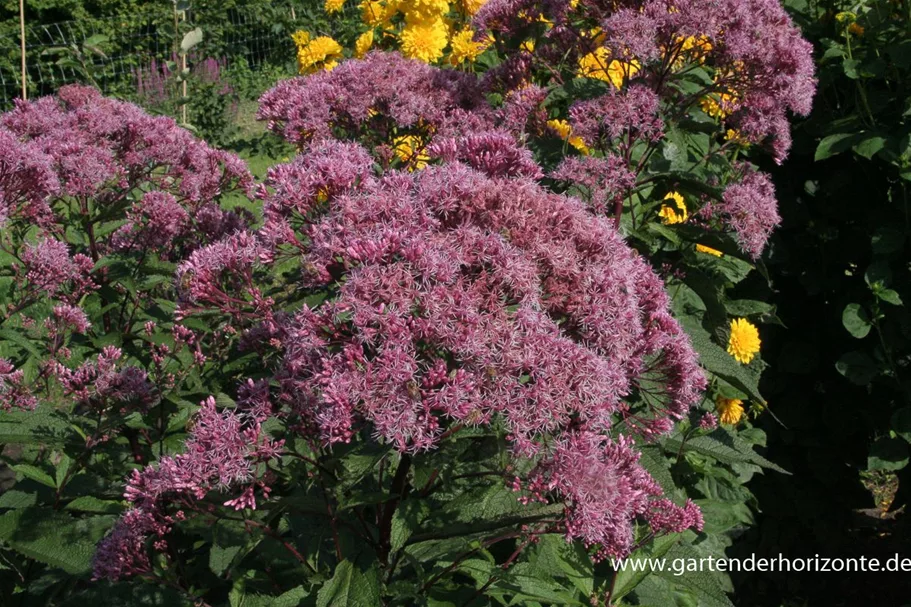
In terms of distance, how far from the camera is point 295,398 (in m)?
1.89

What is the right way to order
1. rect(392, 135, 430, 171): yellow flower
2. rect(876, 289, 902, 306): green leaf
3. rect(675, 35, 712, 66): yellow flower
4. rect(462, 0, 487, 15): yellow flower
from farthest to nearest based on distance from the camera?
rect(462, 0, 487, 15): yellow flower, rect(876, 289, 902, 306): green leaf, rect(392, 135, 430, 171): yellow flower, rect(675, 35, 712, 66): yellow flower

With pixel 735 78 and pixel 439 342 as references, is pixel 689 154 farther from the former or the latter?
pixel 439 342

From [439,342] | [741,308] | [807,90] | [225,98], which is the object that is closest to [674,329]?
[439,342]

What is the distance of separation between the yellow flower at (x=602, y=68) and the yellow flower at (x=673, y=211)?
45 centimetres

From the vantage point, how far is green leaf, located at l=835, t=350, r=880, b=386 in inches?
156

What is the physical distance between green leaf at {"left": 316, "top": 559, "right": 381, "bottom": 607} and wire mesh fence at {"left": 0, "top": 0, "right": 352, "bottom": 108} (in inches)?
383

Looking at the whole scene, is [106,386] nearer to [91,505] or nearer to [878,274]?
[91,505]

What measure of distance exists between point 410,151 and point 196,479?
183cm

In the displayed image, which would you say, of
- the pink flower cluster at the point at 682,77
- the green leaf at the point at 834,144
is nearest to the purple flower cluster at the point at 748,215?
the pink flower cluster at the point at 682,77

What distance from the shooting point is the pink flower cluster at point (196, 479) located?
1812mm

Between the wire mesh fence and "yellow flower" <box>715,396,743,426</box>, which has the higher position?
"yellow flower" <box>715,396,743,426</box>

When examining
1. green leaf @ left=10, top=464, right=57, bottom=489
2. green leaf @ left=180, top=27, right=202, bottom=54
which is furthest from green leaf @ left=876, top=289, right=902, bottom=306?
green leaf @ left=180, top=27, right=202, bottom=54

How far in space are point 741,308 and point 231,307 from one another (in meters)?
2.24

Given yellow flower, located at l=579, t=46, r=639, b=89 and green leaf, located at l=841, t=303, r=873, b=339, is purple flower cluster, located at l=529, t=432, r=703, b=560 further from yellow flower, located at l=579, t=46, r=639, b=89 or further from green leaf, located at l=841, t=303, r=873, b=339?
green leaf, located at l=841, t=303, r=873, b=339
